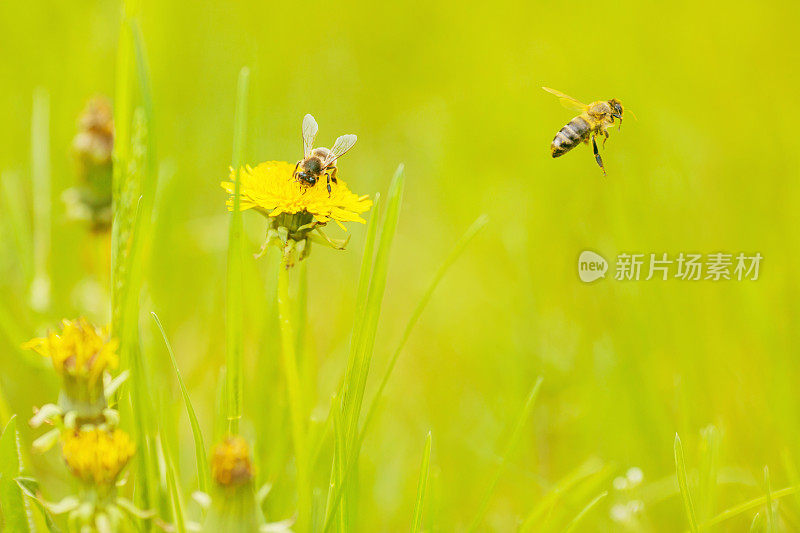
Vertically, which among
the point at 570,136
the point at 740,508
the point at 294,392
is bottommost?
the point at 740,508

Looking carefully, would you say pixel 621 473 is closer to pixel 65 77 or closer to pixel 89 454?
pixel 89 454

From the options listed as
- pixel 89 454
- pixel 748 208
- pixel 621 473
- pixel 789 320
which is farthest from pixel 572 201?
pixel 89 454

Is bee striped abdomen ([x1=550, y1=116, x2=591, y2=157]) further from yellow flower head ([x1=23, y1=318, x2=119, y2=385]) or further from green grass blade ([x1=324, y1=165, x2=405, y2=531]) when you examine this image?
yellow flower head ([x1=23, y1=318, x2=119, y2=385])

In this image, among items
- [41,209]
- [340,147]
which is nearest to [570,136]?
[340,147]

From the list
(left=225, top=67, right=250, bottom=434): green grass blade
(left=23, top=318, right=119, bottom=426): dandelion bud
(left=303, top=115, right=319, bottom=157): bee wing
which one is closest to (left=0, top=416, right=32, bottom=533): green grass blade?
(left=23, top=318, right=119, bottom=426): dandelion bud

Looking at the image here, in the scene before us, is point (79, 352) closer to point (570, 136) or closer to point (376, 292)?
point (376, 292)

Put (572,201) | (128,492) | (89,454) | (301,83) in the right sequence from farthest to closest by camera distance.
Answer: (301,83)
(572,201)
(128,492)
(89,454)
